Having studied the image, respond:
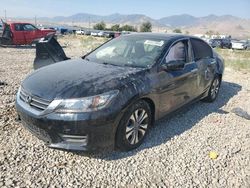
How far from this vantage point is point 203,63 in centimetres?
608

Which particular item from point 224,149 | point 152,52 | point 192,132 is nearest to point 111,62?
point 152,52

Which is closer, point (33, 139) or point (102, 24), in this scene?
point (33, 139)

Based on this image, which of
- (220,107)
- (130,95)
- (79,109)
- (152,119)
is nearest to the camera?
(79,109)

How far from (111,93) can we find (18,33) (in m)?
16.0

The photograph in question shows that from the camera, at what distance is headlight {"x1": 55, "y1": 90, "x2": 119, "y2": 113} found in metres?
3.52

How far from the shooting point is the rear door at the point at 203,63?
19.3 feet

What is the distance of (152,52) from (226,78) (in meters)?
6.43

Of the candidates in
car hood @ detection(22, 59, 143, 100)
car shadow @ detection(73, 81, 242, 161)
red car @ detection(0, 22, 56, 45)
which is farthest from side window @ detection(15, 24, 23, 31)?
car hood @ detection(22, 59, 143, 100)

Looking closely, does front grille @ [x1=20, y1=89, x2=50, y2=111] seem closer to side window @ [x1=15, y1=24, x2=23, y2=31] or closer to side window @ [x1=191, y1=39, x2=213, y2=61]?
side window @ [x1=191, y1=39, x2=213, y2=61]

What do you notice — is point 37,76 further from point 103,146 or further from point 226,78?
point 226,78

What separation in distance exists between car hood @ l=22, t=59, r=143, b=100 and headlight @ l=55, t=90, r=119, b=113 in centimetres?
6

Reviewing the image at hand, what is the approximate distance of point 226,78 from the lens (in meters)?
10.4

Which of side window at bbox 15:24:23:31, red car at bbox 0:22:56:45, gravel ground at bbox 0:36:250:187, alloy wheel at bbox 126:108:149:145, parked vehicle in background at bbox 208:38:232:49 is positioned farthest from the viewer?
parked vehicle in background at bbox 208:38:232:49

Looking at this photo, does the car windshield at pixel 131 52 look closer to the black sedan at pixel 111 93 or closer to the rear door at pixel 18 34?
the black sedan at pixel 111 93
